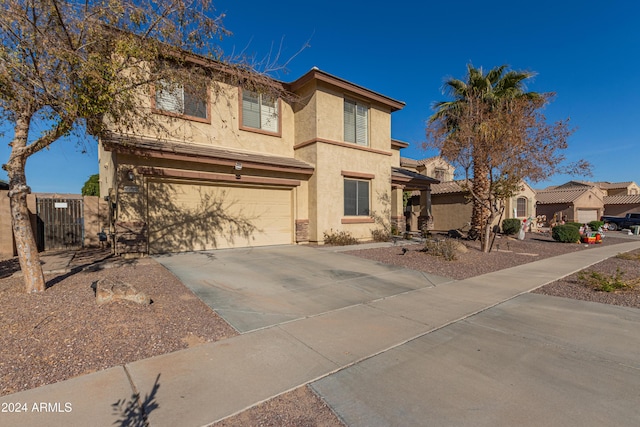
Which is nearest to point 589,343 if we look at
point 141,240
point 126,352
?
point 126,352

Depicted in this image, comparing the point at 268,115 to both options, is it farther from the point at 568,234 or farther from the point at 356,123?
the point at 568,234

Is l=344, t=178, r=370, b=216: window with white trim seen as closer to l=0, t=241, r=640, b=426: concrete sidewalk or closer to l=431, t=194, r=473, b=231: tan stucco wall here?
l=0, t=241, r=640, b=426: concrete sidewalk

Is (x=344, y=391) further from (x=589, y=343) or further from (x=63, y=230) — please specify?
(x=63, y=230)

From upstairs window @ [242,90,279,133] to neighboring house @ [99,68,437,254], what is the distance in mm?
41

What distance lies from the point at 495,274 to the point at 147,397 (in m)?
8.54

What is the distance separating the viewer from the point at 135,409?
9.09 feet

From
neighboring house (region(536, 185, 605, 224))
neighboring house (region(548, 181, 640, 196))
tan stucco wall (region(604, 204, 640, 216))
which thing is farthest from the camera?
neighboring house (region(548, 181, 640, 196))

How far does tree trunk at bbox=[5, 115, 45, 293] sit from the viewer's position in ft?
18.1

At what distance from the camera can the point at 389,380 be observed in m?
3.31

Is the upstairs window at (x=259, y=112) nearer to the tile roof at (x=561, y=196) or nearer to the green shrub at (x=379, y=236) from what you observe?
the green shrub at (x=379, y=236)

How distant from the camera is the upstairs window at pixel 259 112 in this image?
12.3m

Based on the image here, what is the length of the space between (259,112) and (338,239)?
19.9 feet

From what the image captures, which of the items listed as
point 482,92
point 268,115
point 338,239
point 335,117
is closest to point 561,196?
point 482,92

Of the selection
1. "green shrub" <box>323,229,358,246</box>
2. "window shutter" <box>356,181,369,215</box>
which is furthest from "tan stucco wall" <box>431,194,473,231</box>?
"green shrub" <box>323,229,358,246</box>
